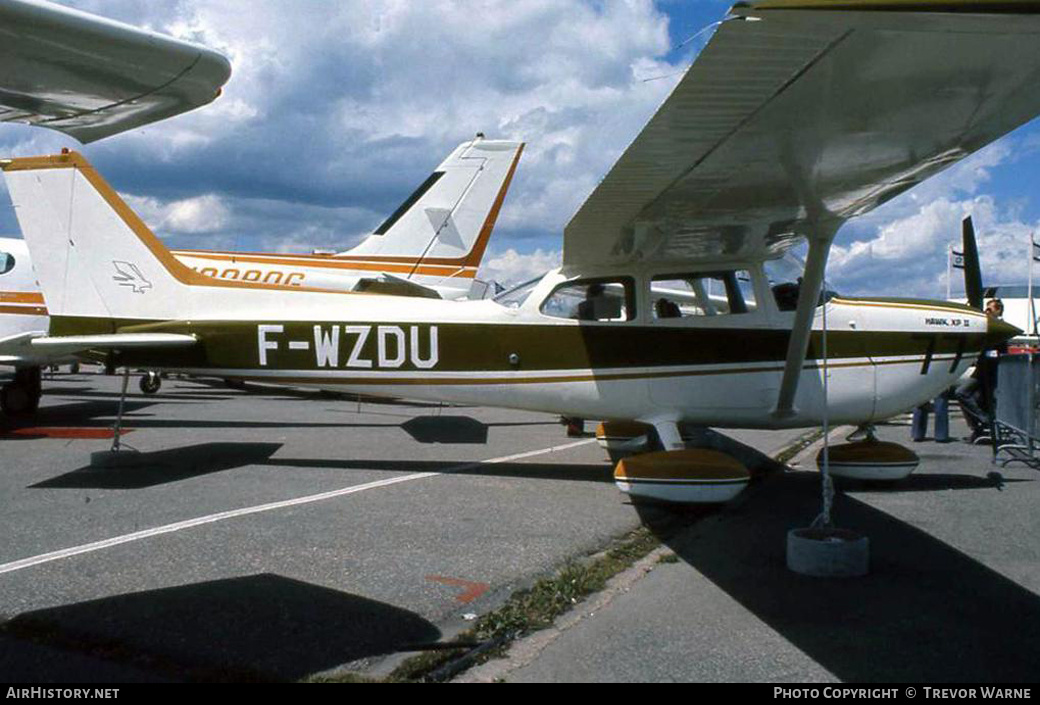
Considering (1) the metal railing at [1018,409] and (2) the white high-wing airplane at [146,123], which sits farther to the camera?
(1) the metal railing at [1018,409]

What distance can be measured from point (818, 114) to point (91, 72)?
2.94 meters

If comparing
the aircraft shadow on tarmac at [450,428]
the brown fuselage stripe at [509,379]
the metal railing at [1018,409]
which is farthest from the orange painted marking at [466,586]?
the metal railing at [1018,409]

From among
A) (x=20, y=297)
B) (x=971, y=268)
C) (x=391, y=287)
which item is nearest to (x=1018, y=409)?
(x=971, y=268)

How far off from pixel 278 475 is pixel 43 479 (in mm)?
1997

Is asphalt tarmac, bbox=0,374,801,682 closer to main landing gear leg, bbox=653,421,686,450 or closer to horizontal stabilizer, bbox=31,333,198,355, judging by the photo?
main landing gear leg, bbox=653,421,686,450

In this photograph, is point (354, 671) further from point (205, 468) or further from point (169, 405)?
point (169, 405)

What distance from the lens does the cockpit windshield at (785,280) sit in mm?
7109

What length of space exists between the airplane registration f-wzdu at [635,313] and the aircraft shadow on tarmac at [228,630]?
2698 mm

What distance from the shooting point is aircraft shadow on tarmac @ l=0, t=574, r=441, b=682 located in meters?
3.04

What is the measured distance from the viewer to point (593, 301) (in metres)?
7.38

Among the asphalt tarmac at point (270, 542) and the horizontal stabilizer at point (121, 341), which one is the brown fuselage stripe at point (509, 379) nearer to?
the horizontal stabilizer at point (121, 341)

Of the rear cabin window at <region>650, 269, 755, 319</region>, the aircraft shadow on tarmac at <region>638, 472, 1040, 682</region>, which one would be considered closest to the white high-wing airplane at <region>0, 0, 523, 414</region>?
the aircraft shadow on tarmac at <region>638, 472, 1040, 682</region>

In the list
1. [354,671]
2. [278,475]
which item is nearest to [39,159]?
[278,475]

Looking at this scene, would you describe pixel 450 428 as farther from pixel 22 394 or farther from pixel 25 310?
pixel 25 310
